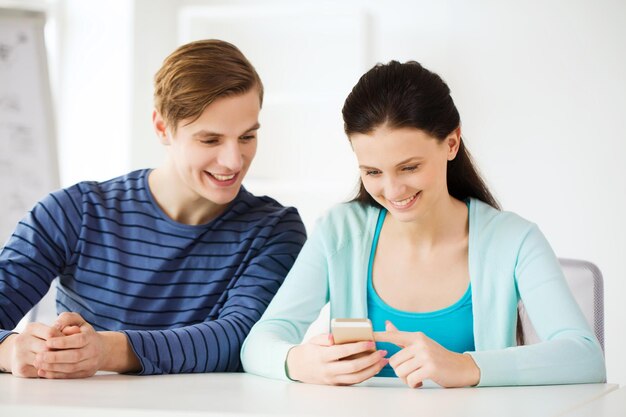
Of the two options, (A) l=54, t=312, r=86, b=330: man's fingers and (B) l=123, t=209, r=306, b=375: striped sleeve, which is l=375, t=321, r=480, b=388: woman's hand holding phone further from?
(A) l=54, t=312, r=86, b=330: man's fingers

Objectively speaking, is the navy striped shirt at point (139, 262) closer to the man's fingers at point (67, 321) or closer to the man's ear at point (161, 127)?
the man's ear at point (161, 127)

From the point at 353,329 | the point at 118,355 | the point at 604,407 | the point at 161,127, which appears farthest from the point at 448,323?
the point at 161,127

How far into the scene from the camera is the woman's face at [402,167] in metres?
1.67

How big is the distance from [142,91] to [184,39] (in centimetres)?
34

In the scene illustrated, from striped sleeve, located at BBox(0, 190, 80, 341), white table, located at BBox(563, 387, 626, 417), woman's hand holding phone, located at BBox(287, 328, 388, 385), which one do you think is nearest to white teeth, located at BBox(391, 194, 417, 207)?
woman's hand holding phone, located at BBox(287, 328, 388, 385)

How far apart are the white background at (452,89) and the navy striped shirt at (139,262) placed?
7.14 feet

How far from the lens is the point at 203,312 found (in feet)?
6.26

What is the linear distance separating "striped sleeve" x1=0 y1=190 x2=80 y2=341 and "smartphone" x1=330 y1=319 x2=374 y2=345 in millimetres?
762

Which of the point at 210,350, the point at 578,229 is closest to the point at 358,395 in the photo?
the point at 210,350

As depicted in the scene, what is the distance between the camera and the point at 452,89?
13.8ft

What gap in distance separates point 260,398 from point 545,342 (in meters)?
0.55

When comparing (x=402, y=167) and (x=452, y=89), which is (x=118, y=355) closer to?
(x=402, y=167)

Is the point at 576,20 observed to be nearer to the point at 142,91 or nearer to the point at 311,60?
the point at 311,60

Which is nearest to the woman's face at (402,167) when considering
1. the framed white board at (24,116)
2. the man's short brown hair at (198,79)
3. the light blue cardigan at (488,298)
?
the light blue cardigan at (488,298)
